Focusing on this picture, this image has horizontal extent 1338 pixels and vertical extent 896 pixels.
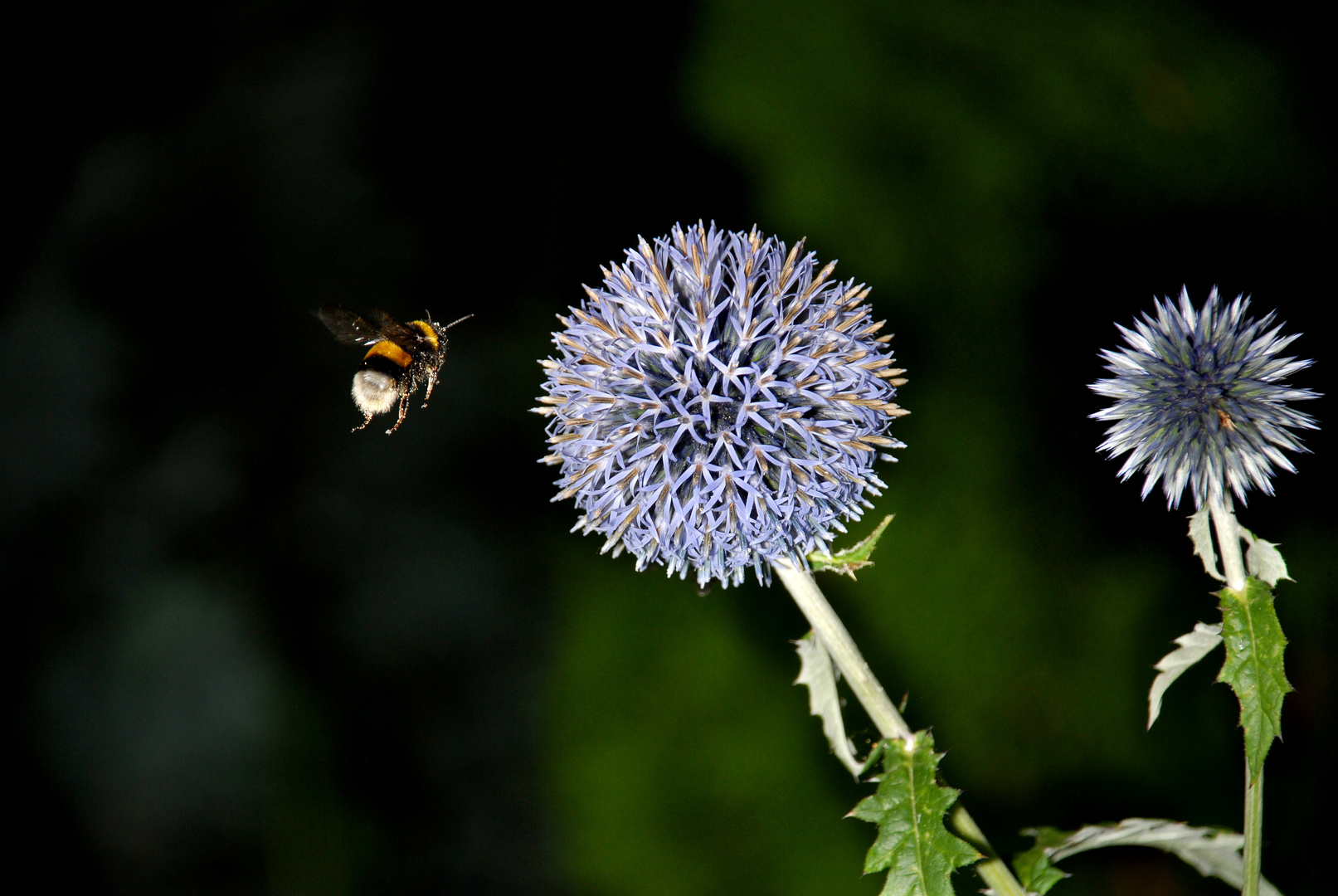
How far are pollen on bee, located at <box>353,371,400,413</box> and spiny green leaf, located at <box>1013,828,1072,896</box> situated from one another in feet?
4.23

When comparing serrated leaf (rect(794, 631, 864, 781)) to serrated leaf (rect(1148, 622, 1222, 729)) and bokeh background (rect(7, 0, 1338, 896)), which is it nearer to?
serrated leaf (rect(1148, 622, 1222, 729))

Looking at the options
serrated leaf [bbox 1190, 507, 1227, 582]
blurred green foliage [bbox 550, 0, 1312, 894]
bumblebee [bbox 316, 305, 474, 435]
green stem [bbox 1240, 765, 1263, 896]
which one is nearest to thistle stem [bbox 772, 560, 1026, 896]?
green stem [bbox 1240, 765, 1263, 896]

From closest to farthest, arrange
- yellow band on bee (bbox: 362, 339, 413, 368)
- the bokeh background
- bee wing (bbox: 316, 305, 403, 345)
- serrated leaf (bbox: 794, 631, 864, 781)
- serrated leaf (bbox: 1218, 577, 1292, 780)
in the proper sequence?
serrated leaf (bbox: 1218, 577, 1292, 780), serrated leaf (bbox: 794, 631, 864, 781), bee wing (bbox: 316, 305, 403, 345), yellow band on bee (bbox: 362, 339, 413, 368), the bokeh background

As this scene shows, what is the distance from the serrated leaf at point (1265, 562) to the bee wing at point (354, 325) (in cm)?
138

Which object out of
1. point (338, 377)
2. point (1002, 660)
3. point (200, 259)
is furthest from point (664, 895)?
point (200, 259)

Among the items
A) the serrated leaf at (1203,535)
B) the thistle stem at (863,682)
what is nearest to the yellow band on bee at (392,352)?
the thistle stem at (863,682)

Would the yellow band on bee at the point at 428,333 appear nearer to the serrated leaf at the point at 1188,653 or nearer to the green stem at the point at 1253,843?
the serrated leaf at the point at 1188,653

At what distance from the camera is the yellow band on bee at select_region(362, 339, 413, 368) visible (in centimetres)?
155

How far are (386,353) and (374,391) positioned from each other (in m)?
0.09

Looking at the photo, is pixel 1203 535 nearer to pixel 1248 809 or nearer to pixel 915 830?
pixel 1248 809

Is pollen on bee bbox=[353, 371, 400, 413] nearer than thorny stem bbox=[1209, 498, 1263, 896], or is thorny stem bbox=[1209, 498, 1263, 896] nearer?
thorny stem bbox=[1209, 498, 1263, 896]

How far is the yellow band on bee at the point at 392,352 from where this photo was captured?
155 cm

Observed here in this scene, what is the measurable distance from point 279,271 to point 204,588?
107 centimetres

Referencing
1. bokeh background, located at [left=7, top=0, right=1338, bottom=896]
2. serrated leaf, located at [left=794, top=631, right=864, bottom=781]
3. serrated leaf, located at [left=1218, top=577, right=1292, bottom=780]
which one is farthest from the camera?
bokeh background, located at [left=7, top=0, right=1338, bottom=896]
